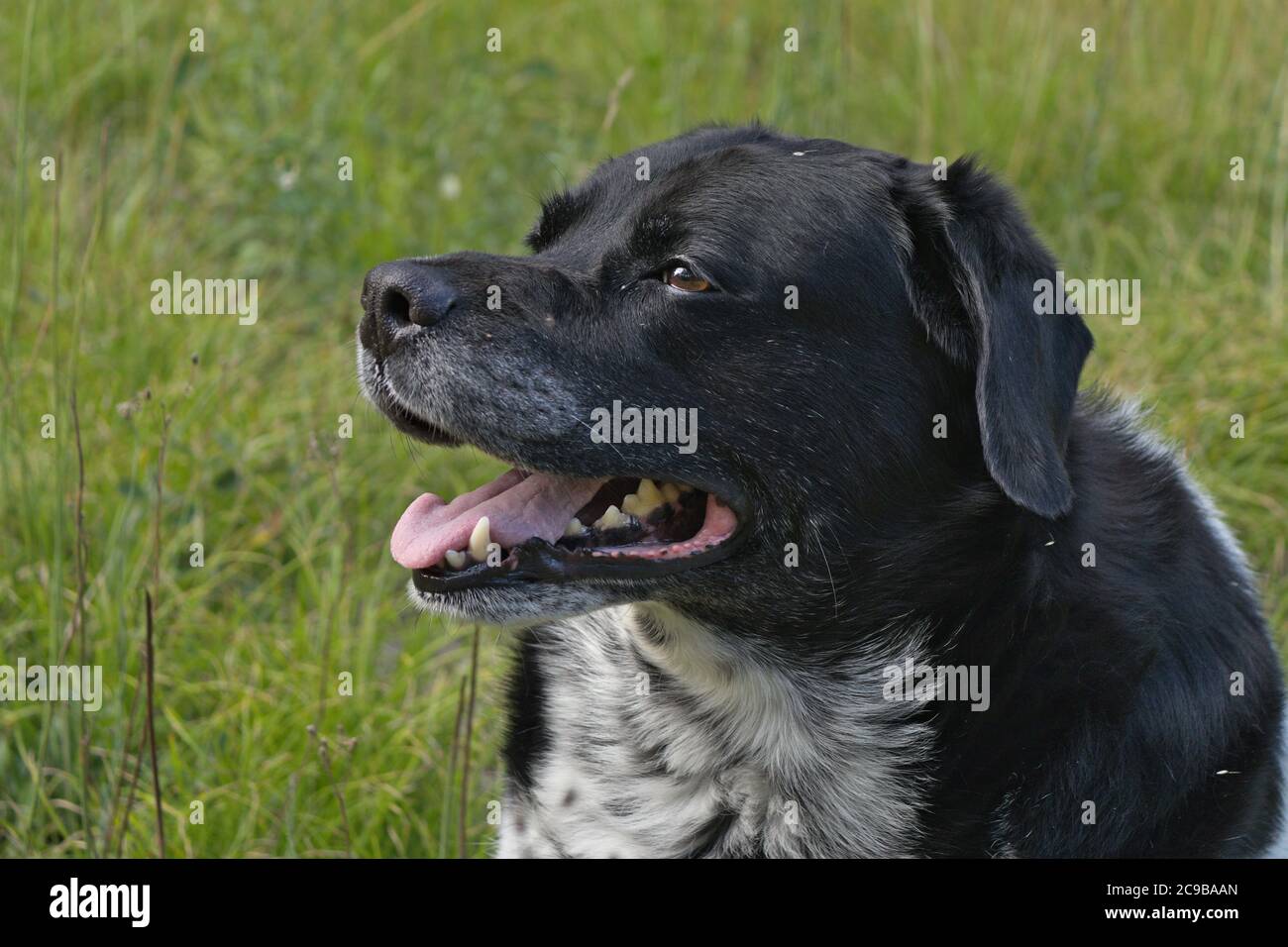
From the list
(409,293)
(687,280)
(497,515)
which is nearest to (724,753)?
(497,515)

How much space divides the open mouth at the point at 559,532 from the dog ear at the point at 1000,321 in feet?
1.69

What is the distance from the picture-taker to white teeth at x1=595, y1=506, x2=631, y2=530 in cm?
285

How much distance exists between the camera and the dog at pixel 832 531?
277cm

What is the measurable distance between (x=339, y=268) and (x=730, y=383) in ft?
10.1

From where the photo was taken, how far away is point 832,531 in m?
2.91

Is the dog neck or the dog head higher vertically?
the dog head

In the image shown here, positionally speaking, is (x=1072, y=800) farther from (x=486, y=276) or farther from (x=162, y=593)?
(x=162, y=593)

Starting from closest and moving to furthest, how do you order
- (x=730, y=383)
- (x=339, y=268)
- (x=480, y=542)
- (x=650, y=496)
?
(x=480, y=542)
(x=730, y=383)
(x=650, y=496)
(x=339, y=268)

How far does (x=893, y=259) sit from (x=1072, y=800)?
1.03m

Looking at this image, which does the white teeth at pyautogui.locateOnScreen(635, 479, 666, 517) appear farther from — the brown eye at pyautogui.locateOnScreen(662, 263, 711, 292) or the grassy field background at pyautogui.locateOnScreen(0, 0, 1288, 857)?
the grassy field background at pyautogui.locateOnScreen(0, 0, 1288, 857)

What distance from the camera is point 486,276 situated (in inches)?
112

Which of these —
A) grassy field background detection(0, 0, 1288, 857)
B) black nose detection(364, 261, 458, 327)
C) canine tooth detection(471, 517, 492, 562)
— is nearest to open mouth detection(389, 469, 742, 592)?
canine tooth detection(471, 517, 492, 562)

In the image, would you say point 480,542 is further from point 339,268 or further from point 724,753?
point 339,268

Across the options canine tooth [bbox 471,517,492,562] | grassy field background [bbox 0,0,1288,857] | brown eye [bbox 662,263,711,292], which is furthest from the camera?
grassy field background [bbox 0,0,1288,857]
